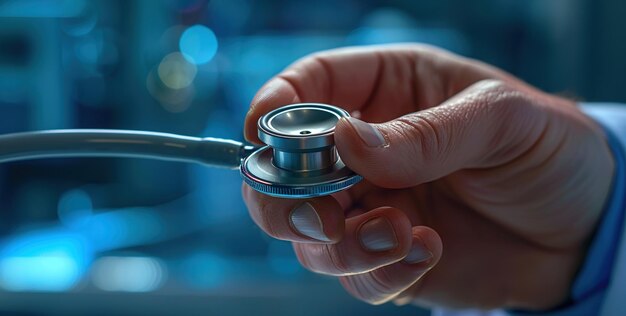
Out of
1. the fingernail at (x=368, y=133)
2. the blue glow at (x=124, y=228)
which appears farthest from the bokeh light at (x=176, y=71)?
the fingernail at (x=368, y=133)

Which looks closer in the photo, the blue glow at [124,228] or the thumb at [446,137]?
the thumb at [446,137]

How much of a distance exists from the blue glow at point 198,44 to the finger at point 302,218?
2.40 ft

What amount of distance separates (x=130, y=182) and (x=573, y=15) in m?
0.76

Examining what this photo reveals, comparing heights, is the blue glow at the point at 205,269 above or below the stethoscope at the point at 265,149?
below

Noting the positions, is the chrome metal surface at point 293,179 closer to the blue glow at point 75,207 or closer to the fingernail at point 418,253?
the fingernail at point 418,253

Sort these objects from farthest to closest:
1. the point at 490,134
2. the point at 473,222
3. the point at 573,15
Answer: the point at 573,15
the point at 473,222
the point at 490,134

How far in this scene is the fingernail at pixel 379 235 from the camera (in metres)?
0.49

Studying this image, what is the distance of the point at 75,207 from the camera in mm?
1305

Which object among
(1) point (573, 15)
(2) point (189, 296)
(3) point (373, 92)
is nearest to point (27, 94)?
(2) point (189, 296)

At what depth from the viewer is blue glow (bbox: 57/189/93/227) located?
130 centimetres

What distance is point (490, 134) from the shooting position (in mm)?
579

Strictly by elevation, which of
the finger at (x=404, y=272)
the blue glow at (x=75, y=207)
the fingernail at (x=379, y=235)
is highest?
the fingernail at (x=379, y=235)

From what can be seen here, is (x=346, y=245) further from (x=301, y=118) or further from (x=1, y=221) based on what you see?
(x=1, y=221)

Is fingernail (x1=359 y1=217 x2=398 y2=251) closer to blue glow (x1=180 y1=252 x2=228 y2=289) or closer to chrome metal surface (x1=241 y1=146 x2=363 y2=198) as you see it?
chrome metal surface (x1=241 y1=146 x2=363 y2=198)
